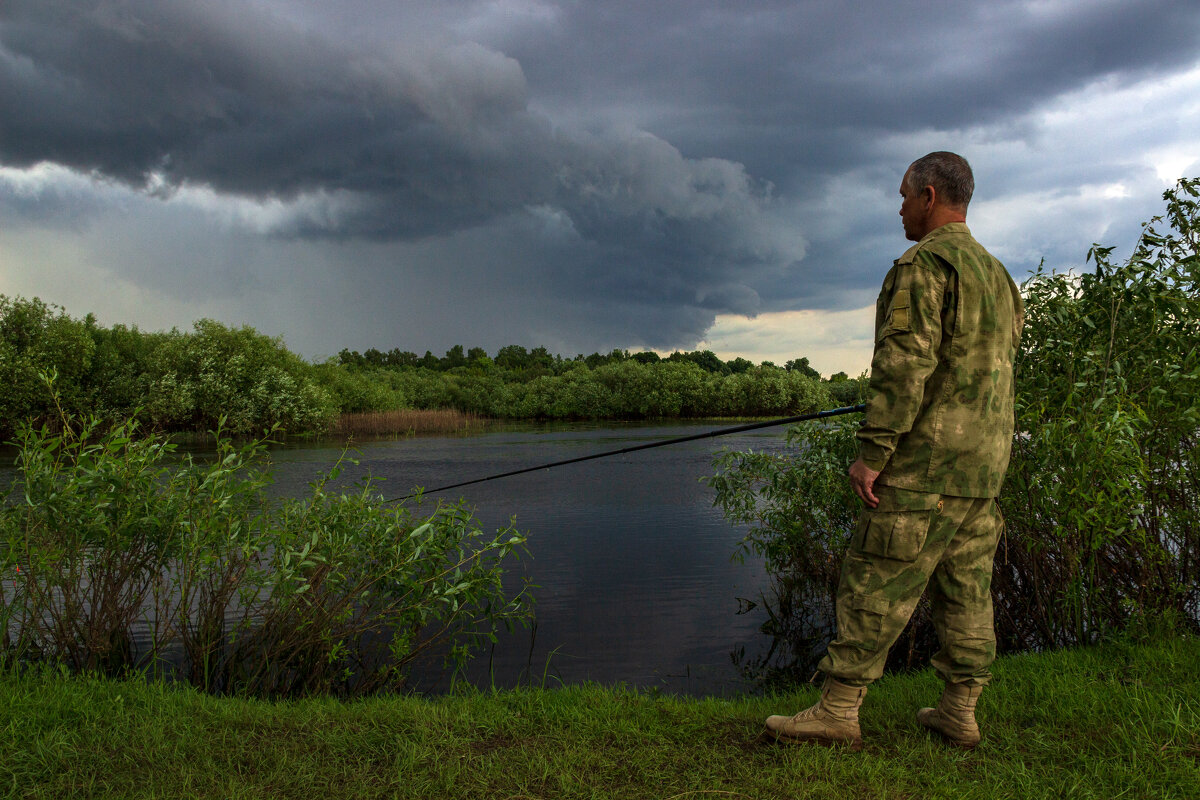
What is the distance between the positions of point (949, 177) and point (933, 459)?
1.24 m

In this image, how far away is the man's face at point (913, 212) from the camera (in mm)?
3166

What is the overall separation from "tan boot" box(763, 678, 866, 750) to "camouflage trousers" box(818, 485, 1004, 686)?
0.08 m

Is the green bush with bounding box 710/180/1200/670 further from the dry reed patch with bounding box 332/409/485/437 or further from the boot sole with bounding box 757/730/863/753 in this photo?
the dry reed patch with bounding box 332/409/485/437

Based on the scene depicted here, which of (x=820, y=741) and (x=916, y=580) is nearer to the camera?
(x=916, y=580)

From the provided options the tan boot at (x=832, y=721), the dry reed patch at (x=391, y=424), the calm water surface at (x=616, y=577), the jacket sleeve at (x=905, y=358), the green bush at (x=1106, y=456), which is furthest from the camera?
the dry reed patch at (x=391, y=424)

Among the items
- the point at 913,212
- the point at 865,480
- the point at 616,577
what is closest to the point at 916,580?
the point at 865,480

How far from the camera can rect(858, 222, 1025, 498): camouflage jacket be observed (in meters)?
2.89

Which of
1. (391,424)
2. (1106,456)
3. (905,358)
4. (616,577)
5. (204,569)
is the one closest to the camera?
(905,358)

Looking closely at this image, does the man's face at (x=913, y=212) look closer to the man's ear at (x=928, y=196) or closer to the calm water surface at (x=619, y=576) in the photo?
the man's ear at (x=928, y=196)

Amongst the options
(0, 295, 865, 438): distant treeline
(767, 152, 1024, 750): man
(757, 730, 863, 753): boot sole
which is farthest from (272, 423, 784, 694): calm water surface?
(0, 295, 865, 438): distant treeline

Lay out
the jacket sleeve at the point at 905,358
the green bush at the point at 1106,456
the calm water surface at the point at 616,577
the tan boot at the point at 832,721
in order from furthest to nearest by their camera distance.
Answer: the calm water surface at the point at 616,577, the green bush at the point at 1106,456, the tan boot at the point at 832,721, the jacket sleeve at the point at 905,358

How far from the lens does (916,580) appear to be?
2.96m

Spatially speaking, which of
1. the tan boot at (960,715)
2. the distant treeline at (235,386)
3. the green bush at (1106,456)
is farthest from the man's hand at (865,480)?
the distant treeline at (235,386)

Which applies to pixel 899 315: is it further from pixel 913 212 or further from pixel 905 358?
pixel 913 212
